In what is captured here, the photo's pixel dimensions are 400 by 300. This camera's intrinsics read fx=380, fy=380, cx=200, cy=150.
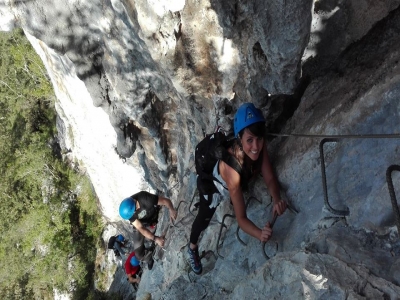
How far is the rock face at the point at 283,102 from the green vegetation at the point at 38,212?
9.76m

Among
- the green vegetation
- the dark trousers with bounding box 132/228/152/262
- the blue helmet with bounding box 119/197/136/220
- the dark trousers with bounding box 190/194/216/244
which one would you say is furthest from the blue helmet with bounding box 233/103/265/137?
the green vegetation

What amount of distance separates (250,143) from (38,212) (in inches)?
593

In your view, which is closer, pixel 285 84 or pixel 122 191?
pixel 285 84

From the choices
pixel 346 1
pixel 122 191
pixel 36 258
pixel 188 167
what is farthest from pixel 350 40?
pixel 36 258

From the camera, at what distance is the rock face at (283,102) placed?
112 inches

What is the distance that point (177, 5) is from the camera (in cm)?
477

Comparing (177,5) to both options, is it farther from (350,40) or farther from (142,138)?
(142,138)

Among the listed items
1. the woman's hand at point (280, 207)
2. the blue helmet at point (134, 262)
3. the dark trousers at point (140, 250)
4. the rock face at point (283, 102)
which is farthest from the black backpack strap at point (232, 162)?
the blue helmet at point (134, 262)

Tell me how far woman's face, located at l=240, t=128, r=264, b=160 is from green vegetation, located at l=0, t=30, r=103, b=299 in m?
13.9

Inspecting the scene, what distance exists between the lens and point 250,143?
3.77m

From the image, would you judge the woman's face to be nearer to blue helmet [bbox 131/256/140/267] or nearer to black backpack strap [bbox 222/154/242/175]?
black backpack strap [bbox 222/154/242/175]

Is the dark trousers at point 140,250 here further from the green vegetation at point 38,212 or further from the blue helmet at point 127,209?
the green vegetation at point 38,212

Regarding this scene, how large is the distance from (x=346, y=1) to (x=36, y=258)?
54.4 ft

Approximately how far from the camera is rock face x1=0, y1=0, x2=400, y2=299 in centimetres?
285
